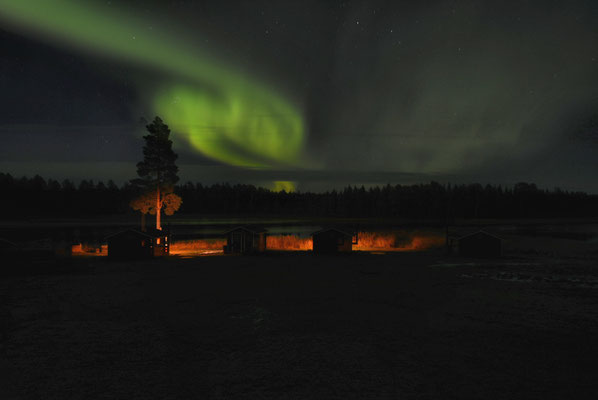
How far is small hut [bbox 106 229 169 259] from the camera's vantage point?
3872 centimetres

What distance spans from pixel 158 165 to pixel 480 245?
41.7 meters

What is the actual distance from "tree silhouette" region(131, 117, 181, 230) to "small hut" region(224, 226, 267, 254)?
561 inches

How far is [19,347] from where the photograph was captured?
543 inches

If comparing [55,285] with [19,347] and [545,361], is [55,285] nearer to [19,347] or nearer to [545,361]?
[19,347]

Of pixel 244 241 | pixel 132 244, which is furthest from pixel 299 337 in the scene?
pixel 244 241

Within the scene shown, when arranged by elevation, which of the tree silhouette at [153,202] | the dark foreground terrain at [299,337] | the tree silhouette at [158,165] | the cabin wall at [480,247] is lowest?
the dark foreground terrain at [299,337]

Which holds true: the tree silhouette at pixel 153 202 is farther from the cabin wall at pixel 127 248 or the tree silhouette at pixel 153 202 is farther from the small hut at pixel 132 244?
the cabin wall at pixel 127 248

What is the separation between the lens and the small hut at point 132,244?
127ft

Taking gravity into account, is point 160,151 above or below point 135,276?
above

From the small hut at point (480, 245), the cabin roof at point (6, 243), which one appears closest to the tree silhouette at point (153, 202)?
the cabin roof at point (6, 243)

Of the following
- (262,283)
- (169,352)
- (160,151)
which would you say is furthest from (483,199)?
(169,352)

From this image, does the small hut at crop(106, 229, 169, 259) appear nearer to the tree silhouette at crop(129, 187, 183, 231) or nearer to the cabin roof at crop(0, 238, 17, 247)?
the cabin roof at crop(0, 238, 17, 247)

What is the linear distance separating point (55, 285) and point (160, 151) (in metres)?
31.5

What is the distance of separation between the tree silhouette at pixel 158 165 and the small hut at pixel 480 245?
37858 millimetres
